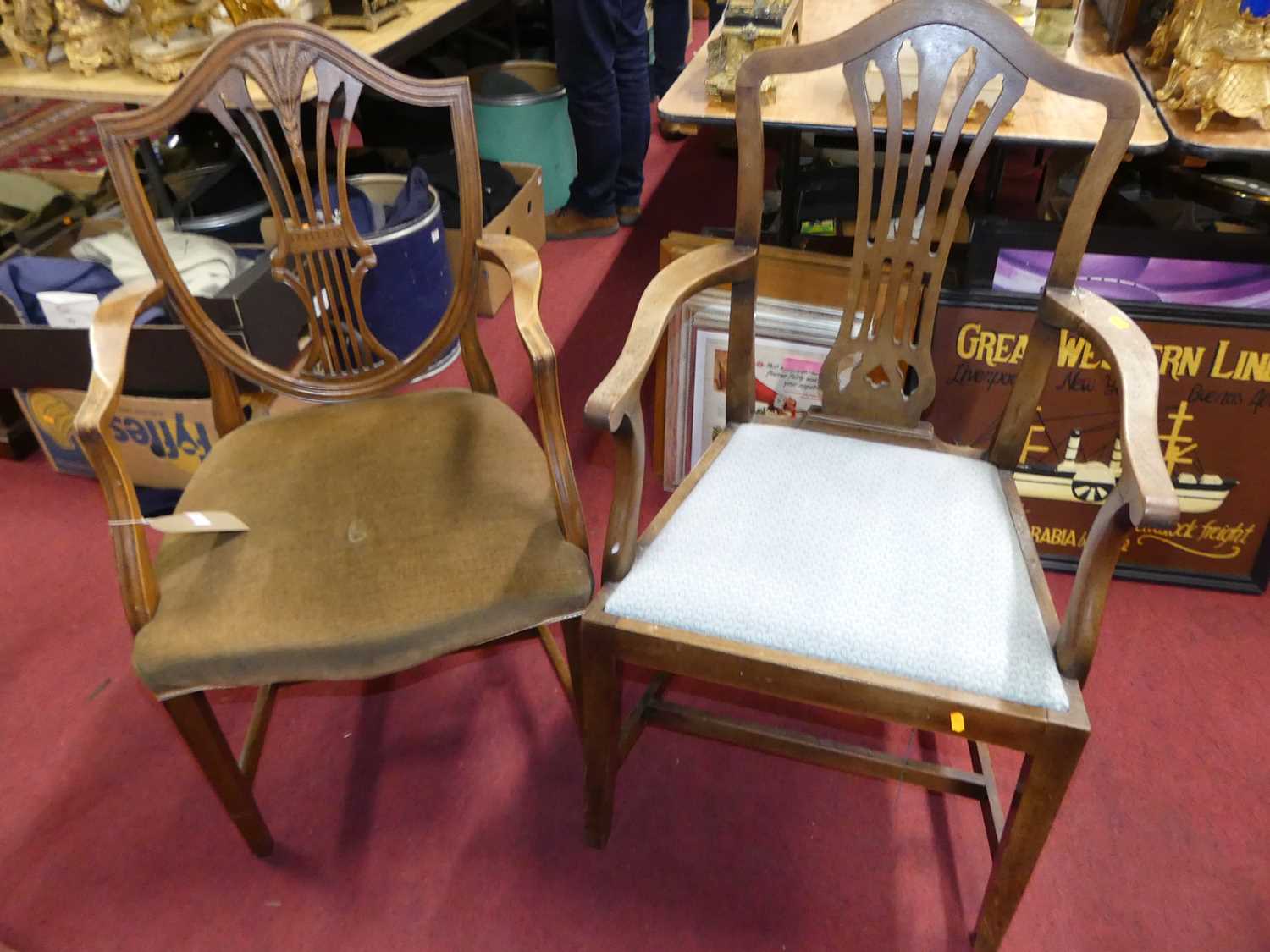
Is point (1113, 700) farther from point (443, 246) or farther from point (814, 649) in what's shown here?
point (443, 246)

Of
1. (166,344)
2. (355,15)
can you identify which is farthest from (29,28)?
(166,344)

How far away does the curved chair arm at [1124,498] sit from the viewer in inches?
31.7

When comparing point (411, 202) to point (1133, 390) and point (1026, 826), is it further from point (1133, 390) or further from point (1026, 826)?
point (1026, 826)

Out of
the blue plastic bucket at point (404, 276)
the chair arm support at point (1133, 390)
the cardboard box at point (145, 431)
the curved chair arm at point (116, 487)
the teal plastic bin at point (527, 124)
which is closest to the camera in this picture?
the chair arm support at point (1133, 390)

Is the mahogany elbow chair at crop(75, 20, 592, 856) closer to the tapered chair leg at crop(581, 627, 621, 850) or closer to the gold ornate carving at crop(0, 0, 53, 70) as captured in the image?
the tapered chair leg at crop(581, 627, 621, 850)

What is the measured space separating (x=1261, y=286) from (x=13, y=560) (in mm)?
2307

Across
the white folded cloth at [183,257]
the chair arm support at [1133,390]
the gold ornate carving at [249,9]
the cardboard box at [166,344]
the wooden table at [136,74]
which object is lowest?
the cardboard box at [166,344]

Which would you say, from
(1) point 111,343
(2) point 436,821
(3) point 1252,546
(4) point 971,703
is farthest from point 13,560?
(3) point 1252,546

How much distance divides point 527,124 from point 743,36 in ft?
4.82

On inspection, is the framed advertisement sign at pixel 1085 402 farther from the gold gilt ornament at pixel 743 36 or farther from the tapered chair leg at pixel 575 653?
the tapered chair leg at pixel 575 653

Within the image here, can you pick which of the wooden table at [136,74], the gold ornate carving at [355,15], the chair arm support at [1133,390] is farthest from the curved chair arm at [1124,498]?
the gold ornate carving at [355,15]

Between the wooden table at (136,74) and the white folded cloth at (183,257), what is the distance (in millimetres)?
271

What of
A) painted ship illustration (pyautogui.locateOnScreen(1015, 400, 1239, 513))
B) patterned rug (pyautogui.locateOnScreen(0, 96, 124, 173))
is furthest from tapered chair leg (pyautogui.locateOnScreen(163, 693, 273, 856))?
patterned rug (pyautogui.locateOnScreen(0, 96, 124, 173))

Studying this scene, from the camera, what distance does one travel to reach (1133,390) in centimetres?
93
